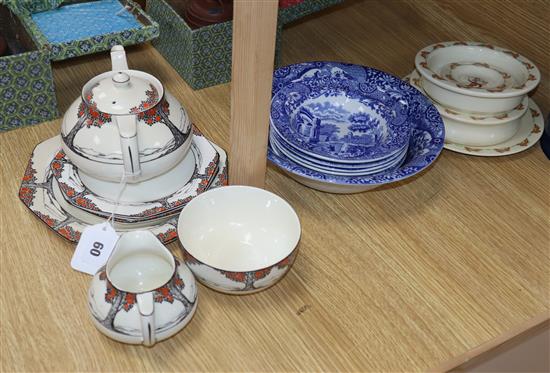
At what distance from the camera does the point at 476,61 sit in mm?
1092

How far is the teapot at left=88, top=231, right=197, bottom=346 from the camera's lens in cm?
67

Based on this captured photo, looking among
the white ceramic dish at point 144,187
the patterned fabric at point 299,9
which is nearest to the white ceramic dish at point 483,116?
the patterned fabric at point 299,9

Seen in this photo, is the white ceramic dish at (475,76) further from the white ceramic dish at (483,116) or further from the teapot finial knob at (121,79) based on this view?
the teapot finial knob at (121,79)

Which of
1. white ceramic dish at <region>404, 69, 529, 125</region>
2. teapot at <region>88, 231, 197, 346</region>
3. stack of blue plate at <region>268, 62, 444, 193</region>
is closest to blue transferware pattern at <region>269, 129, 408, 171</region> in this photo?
stack of blue plate at <region>268, 62, 444, 193</region>

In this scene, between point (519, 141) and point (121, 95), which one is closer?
point (121, 95)

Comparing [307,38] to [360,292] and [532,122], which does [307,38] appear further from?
[360,292]

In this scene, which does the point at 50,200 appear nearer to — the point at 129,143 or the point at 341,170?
the point at 129,143

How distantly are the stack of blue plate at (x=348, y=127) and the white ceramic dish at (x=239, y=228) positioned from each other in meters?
0.06

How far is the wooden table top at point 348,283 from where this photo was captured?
0.72 m

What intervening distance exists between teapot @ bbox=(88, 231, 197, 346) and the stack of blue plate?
0.66 feet

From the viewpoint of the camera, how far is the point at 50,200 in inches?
32.9

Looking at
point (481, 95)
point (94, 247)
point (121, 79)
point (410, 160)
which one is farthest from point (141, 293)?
point (481, 95)

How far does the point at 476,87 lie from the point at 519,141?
0.10 meters

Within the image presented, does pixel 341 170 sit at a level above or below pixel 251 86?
below
